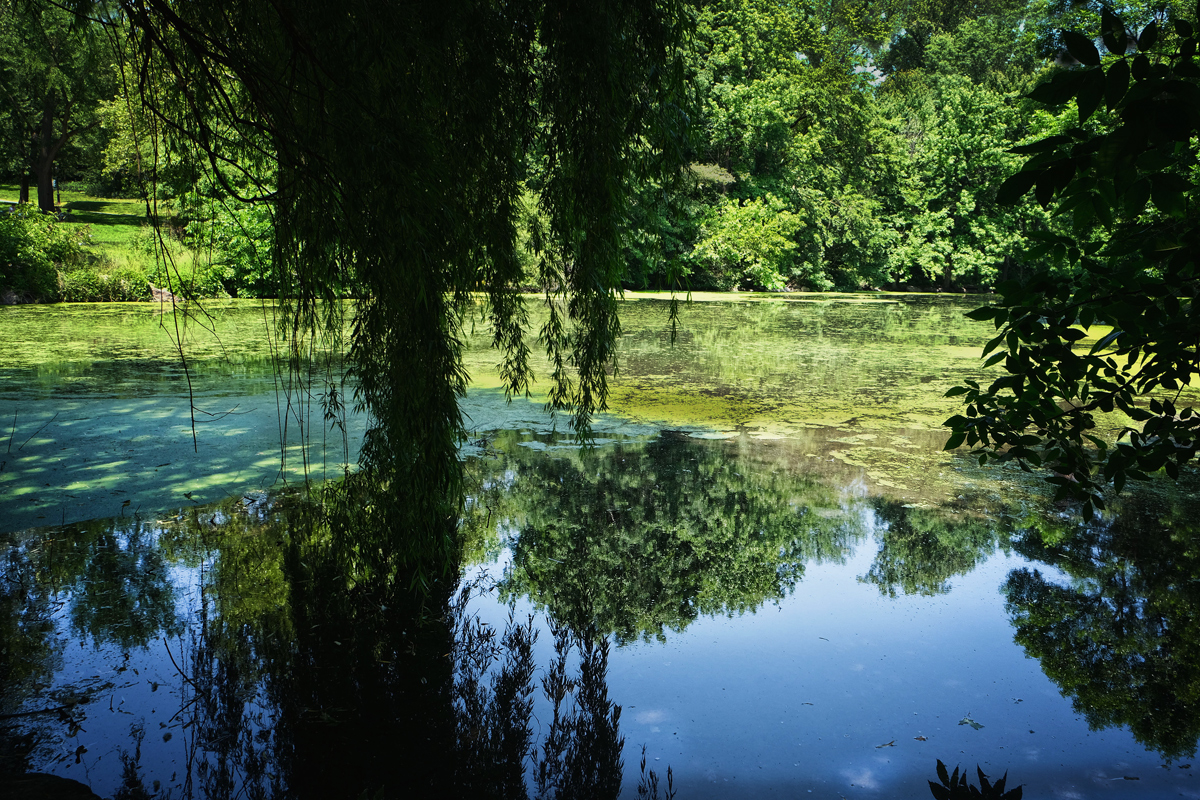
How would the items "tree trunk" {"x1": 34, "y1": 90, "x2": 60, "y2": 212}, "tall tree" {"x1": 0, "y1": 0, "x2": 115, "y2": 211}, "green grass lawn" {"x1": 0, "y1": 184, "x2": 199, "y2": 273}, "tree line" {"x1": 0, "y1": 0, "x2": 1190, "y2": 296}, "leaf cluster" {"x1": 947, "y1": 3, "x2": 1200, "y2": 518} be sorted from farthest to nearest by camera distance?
1. "tree trunk" {"x1": 34, "y1": 90, "x2": 60, "y2": 212}
2. "tree line" {"x1": 0, "y1": 0, "x2": 1190, "y2": 296}
3. "tall tree" {"x1": 0, "y1": 0, "x2": 115, "y2": 211}
4. "green grass lawn" {"x1": 0, "y1": 184, "x2": 199, "y2": 273}
5. "leaf cluster" {"x1": 947, "y1": 3, "x2": 1200, "y2": 518}

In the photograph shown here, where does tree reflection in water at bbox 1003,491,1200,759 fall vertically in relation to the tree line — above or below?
→ below

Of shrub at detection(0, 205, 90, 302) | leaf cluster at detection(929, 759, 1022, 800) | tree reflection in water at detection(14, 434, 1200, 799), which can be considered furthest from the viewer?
shrub at detection(0, 205, 90, 302)

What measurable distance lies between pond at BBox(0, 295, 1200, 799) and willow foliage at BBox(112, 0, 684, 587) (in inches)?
21.0

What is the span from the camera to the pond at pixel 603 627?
2.25m

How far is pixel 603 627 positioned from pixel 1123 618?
208 cm

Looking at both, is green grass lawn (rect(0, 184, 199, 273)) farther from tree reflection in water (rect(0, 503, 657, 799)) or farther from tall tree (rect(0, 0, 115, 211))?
tree reflection in water (rect(0, 503, 657, 799))

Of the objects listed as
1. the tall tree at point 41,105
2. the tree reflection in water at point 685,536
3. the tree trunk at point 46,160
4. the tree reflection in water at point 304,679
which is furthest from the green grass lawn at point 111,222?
the tree reflection in water at point 304,679

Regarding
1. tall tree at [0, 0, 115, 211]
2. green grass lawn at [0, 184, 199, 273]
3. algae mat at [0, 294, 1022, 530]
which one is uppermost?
tall tree at [0, 0, 115, 211]

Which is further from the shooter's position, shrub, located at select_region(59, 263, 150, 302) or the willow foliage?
shrub, located at select_region(59, 263, 150, 302)

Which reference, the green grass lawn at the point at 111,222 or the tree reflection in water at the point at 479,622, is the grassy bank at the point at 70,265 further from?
the tree reflection in water at the point at 479,622

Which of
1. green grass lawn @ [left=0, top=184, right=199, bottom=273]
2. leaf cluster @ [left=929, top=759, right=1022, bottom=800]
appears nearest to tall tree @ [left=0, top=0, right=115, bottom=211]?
green grass lawn @ [left=0, top=184, right=199, bottom=273]

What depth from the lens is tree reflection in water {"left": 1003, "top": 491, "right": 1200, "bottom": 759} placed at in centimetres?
256

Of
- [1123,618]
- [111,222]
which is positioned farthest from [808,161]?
[1123,618]

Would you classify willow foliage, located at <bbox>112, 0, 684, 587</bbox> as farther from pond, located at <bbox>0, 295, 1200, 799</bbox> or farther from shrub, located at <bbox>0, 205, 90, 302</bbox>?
shrub, located at <bbox>0, 205, 90, 302</bbox>
